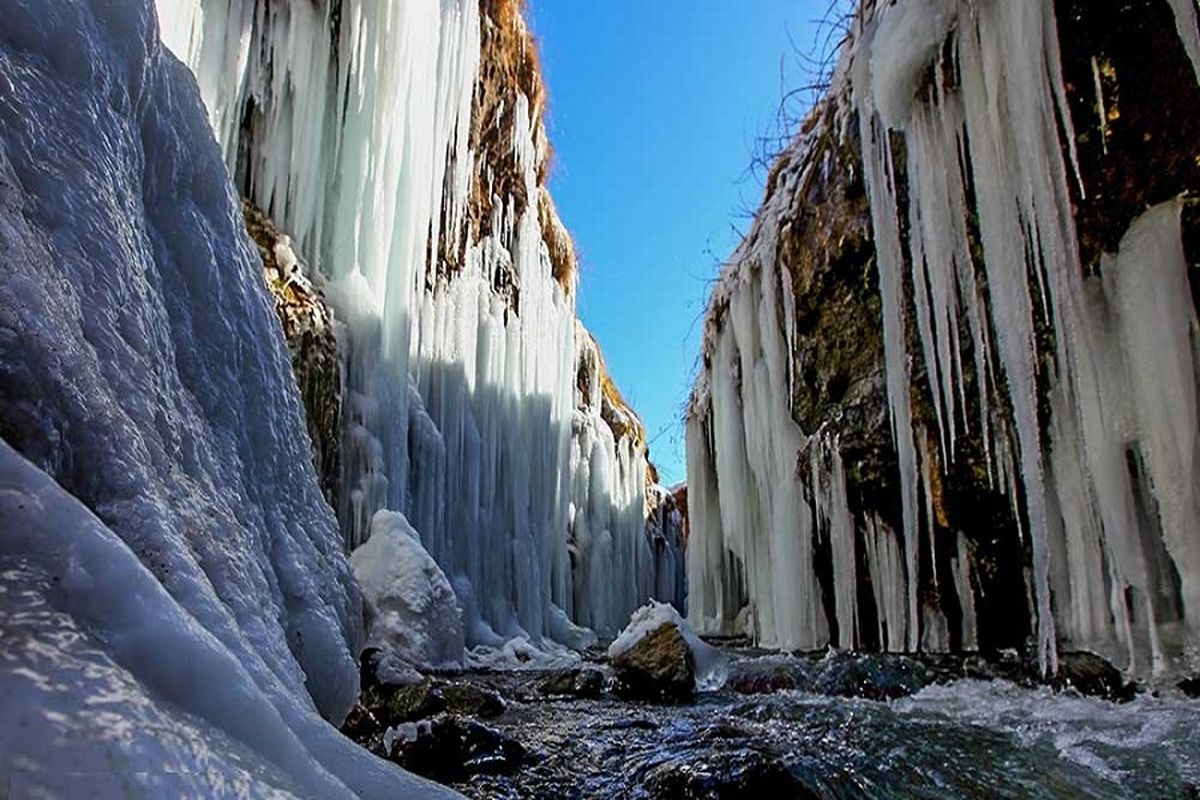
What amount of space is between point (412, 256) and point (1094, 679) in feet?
23.6

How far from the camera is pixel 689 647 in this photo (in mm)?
5012

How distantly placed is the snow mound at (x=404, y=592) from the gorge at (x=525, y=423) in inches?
1.3

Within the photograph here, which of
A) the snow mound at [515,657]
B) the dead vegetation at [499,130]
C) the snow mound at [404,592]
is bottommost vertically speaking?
the snow mound at [515,657]

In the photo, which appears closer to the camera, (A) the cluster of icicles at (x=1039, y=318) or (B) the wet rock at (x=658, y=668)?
(A) the cluster of icicles at (x=1039, y=318)

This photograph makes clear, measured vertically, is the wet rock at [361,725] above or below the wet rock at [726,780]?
above

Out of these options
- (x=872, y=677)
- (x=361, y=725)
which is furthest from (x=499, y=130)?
(x=361, y=725)

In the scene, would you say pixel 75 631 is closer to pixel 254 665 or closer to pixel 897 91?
pixel 254 665

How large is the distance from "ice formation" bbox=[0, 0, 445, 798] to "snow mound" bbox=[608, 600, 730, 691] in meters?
3.39

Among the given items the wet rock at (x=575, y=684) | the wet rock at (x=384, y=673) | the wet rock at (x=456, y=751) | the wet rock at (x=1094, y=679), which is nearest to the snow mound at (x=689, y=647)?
the wet rock at (x=575, y=684)

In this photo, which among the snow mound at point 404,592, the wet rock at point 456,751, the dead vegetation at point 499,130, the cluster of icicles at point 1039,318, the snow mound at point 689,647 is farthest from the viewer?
the dead vegetation at point 499,130

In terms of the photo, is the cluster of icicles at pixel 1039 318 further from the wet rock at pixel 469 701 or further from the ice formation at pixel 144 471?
the ice formation at pixel 144 471

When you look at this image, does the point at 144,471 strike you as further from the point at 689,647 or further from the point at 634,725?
the point at 689,647

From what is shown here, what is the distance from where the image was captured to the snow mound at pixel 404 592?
5957 mm

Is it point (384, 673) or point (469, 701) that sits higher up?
point (384, 673)
